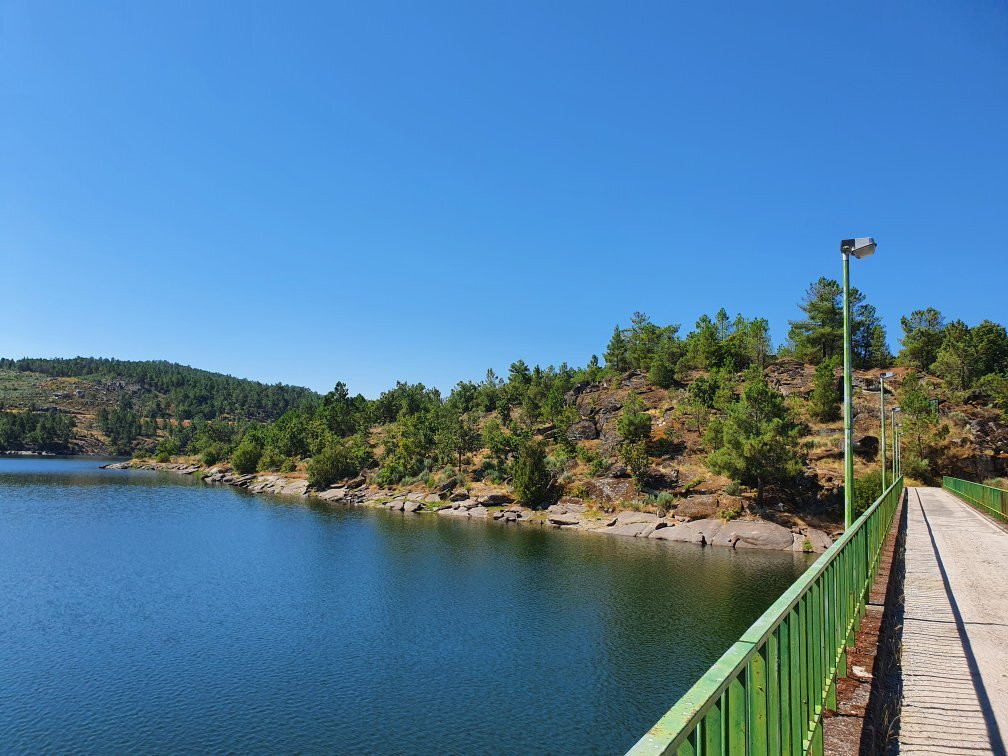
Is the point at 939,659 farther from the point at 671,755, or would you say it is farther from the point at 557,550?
the point at 557,550

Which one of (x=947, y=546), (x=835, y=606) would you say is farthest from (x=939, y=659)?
(x=947, y=546)

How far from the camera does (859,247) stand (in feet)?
49.1

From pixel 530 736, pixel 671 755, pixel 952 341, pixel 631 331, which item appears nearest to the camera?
pixel 671 755

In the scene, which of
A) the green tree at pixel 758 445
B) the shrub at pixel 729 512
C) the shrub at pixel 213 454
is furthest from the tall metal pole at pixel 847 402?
the shrub at pixel 213 454

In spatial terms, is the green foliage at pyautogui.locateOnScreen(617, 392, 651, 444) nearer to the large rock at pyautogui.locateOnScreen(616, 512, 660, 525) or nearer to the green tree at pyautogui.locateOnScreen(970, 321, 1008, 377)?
the large rock at pyautogui.locateOnScreen(616, 512, 660, 525)

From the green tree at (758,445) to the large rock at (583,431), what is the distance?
22.5 meters

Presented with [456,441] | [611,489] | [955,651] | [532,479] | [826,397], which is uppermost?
[826,397]

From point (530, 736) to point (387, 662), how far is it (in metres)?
7.33

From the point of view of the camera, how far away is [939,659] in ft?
28.3

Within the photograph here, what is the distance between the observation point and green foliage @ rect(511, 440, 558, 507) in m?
65.9

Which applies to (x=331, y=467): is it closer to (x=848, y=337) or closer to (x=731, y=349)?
(x=731, y=349)

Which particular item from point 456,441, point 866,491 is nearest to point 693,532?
point 866,491

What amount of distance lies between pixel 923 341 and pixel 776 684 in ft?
313

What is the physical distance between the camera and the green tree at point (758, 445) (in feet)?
174
